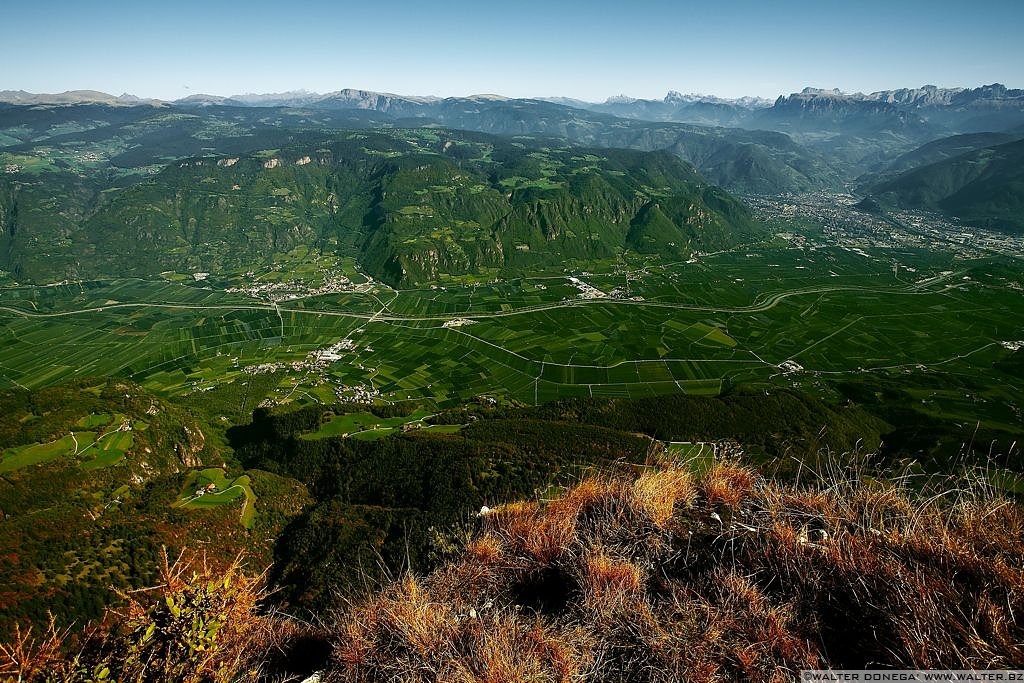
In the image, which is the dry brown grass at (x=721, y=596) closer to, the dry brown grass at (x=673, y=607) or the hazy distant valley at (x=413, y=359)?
the dry brown grass at (x=673, y=607)

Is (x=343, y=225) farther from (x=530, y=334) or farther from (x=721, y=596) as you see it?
(x=721, y=596)

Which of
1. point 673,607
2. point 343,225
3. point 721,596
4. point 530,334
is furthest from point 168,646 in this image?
point 343,225

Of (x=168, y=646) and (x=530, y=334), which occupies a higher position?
(x=168, y=646)

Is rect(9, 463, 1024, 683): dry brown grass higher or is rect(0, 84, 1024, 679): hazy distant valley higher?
rect(9, 463, 1024, 683): dry brown grass

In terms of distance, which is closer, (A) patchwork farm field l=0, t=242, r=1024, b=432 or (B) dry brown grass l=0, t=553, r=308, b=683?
(B) dry brown grass l=0, t=553, r=308, b=683

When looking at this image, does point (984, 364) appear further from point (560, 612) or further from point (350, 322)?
point (350, 322)

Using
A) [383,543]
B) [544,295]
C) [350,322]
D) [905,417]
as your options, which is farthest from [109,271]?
[905,417]

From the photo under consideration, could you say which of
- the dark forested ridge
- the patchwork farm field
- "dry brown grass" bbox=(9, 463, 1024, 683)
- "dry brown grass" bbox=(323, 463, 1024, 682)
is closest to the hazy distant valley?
the patchwork farm field

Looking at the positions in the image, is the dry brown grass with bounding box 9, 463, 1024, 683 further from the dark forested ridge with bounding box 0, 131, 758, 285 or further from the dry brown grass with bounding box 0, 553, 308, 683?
the dark forested ridge with bounding box 0, 131, 758, 285

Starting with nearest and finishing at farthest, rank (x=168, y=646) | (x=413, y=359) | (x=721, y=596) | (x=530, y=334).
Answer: (x=168, y=646) < (x=721, y=596) < (x=413, y=359) < (x=530, y=334)
